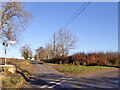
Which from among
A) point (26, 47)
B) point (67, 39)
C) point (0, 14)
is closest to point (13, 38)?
point (0, 14)

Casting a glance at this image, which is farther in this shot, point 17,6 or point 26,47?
point 26,47

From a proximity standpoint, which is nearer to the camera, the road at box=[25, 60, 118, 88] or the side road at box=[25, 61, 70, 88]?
the road at box=[25, 60, 118, 88]

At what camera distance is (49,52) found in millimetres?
75125

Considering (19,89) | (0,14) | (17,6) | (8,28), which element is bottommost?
(19,89)

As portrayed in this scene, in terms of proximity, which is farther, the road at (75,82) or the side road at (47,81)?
the side road at (47,81)

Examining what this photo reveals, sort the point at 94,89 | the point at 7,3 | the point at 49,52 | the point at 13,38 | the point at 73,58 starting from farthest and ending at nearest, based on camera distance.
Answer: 1. the point at 49,52
2. the point at 73,58
3. the point at 13,38
4. the point at 7,3
5. the point at 94,89

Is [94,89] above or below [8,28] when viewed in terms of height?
below

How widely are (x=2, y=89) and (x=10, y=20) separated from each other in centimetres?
977

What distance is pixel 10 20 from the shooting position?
605 inches

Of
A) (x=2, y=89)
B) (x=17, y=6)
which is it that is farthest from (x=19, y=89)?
(x=17, y=6)

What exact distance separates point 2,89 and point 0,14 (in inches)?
343

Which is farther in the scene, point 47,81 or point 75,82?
point 47,81

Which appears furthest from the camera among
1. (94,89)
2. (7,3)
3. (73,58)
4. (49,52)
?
(49,52)

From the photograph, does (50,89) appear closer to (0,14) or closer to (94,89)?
(94,89)
